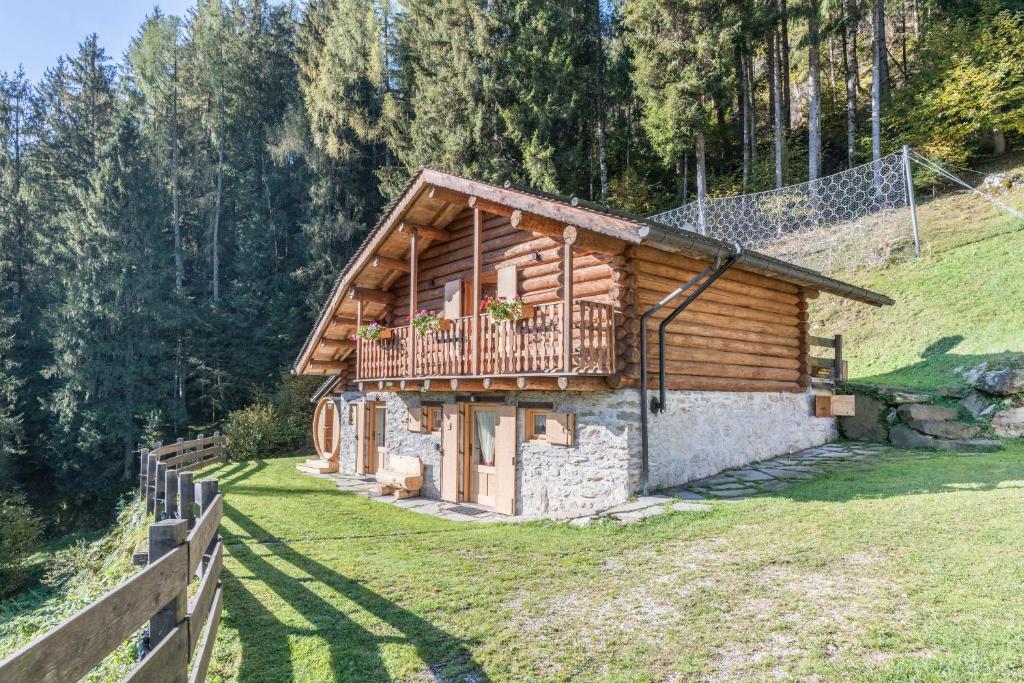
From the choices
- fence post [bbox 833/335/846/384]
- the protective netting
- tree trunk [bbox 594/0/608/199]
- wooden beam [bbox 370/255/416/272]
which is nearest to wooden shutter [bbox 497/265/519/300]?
wooden beam [bbox 370/255/416/272]

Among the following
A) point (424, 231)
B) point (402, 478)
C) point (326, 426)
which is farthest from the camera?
point (326, 426)

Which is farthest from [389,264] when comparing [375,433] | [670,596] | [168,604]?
[168,604]

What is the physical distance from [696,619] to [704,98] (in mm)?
23069

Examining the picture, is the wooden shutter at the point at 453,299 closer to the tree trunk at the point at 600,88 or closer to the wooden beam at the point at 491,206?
the wooden beam at the point at 491,206

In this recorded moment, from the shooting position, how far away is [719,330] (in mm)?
10430

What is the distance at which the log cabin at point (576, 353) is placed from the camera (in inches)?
340

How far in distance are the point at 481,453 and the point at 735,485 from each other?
468 cm

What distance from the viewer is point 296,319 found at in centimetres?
2784

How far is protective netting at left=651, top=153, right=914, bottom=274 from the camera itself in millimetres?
16875

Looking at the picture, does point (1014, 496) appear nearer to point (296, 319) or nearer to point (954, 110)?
point (954, 110)

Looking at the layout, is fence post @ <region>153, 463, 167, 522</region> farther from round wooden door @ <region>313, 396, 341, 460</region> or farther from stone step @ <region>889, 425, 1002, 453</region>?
stone step @ <region>889, 425, 1002, 453</region>

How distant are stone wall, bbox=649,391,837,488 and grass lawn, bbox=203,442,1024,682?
1427mm

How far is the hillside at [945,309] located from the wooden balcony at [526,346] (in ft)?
29.1

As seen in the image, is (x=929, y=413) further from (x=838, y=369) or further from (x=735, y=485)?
(x=735, y=485)
